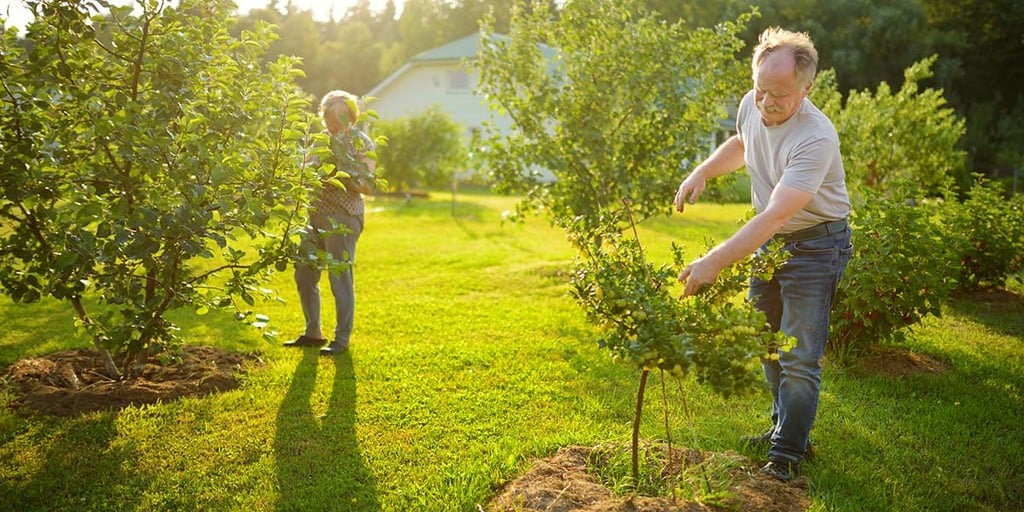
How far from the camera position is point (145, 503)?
11.4ft

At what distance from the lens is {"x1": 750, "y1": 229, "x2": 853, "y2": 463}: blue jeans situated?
11.4ft

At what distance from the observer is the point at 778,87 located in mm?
3240

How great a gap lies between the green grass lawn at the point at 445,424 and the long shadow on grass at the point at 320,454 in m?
0.01

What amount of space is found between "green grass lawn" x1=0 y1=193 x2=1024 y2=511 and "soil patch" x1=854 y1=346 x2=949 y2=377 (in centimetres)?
9

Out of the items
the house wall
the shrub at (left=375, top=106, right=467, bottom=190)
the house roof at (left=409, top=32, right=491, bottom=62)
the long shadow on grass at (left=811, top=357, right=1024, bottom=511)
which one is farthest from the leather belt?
the house wall

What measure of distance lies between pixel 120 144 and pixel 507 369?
2.98 metres

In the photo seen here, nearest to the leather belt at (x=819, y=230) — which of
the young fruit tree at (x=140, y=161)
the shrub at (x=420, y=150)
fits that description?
the young fruit tree at (x=140, y=161)

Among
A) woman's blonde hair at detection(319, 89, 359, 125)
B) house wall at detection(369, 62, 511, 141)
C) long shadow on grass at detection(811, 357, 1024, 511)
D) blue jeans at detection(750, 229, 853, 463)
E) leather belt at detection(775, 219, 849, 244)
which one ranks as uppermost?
house wall at detection(369, 62, 511, 141)

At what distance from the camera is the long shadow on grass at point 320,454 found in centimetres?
355

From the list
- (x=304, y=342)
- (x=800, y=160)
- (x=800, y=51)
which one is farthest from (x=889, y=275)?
(x=304, y=342)

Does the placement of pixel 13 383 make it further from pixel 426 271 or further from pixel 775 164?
pixel 426 271

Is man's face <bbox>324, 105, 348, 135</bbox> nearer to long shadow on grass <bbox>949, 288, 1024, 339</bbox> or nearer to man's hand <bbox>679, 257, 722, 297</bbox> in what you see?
man's hand <bbox>679, 257, 722, 297</bbox>

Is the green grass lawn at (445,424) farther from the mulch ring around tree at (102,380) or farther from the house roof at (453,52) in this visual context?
the house roof at (453,52)

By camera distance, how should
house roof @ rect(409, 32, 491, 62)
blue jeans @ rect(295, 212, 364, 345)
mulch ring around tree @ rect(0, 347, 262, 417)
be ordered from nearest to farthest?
mulch ring around tree @ rect(0, 347, 262, 417) → blue jeans @ rect(295, 212, 364, 345) → house roof @ rect(409, 32, 491, 62)
